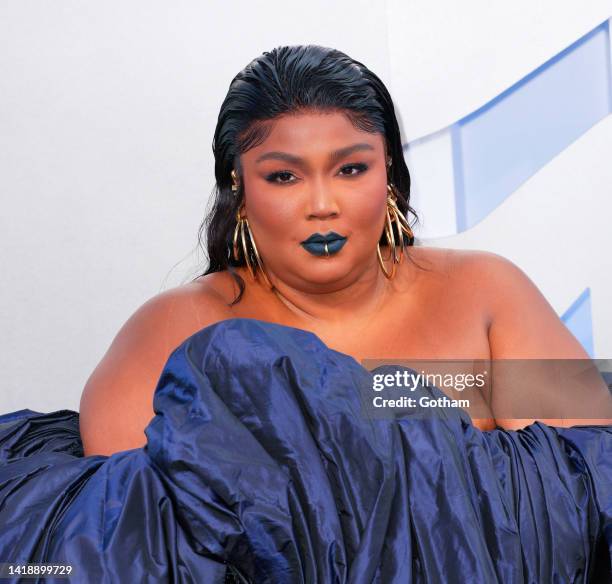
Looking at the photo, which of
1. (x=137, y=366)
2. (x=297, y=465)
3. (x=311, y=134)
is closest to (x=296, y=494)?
(x=297, y=465)

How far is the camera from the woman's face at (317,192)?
5.07 feet

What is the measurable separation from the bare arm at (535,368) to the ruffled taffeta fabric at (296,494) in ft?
0.90

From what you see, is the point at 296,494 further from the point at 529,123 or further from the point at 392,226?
the point at 529,123

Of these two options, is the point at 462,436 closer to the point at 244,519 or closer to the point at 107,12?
the point at 244,519

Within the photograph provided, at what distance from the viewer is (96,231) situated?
101 inches

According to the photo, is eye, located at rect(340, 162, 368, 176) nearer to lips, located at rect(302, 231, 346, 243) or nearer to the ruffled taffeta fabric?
lips, located at rect(302, 231, 346, 243)

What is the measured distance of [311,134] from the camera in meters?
1.55

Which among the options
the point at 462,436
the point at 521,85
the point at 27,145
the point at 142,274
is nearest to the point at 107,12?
the point at 27,145

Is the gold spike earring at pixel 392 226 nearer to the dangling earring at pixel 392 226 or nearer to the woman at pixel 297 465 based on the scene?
the dangling earring at pixel 392 226

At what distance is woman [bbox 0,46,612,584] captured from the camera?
3.74 ft

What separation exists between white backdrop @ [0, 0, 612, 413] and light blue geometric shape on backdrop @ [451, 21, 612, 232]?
32 millimetres

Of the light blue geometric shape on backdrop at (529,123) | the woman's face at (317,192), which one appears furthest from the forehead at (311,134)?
the light blue geometric shape on backdrop at (529,123)

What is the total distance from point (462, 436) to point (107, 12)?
1643 millimetres

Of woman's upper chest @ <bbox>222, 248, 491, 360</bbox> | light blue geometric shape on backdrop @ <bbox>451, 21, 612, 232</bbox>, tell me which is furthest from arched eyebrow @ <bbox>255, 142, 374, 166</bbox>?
light blue geometric shape on backdrop @ <bbox>451, 21, 612, 232</bbox>
